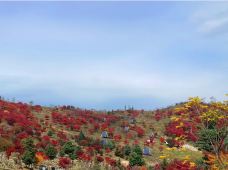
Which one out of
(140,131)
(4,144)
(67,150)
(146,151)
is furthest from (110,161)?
(140,131)

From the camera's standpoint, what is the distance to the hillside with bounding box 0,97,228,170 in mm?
47250

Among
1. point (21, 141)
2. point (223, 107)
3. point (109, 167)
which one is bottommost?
point (109, 167)

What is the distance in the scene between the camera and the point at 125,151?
5762cm

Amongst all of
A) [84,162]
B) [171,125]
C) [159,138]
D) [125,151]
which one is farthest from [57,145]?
[171,125]

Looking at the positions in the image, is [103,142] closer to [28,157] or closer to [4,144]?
[4,144]

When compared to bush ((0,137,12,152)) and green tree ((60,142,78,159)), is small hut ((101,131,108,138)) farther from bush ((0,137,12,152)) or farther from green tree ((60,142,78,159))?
bush ((0,137,12,152))

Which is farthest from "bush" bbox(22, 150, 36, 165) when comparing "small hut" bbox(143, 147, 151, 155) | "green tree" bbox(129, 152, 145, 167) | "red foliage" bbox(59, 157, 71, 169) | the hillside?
"small hut" bbox(143, 147, 151, 155)

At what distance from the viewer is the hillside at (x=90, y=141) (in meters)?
47.2

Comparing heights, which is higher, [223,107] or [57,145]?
[223,107]

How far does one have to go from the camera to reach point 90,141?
61.0 metres

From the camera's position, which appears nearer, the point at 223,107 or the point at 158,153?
the point at 223,107

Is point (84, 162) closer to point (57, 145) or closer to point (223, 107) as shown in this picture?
point (57, 145)

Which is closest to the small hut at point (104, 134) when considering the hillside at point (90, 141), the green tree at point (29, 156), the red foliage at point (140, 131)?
the hillside at point (90, 141)

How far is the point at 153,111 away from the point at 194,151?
96.8 feet
